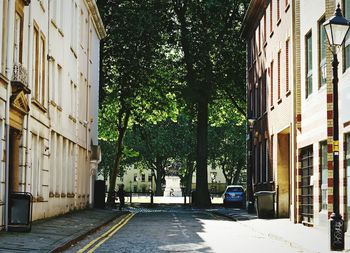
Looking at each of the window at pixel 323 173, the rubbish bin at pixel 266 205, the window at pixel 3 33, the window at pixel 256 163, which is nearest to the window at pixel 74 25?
the rubbish bin at pixel 266 205

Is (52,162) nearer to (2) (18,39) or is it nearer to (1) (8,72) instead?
(2) (18,39)

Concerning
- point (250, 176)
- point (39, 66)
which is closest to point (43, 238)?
point (39, 66)

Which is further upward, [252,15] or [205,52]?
[252,15]

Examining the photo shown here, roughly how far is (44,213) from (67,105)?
764 cm

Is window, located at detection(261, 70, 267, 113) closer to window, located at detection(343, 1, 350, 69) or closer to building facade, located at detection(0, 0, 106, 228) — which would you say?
building facade, located at detection(0, 0, 106, 228)

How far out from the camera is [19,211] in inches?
740

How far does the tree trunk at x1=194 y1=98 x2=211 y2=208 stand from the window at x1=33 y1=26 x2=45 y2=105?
23.7 m

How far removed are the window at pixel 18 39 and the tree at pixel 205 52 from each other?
26675 millimetres

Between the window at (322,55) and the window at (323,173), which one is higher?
the window at (322,55)

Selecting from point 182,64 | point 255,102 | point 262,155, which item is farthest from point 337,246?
point 182,64

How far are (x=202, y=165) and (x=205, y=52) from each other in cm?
750

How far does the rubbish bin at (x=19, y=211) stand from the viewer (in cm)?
1870

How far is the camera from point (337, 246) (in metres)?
15.0

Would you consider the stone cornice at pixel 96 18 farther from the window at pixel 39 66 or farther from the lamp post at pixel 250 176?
the window at pixel 39 66
